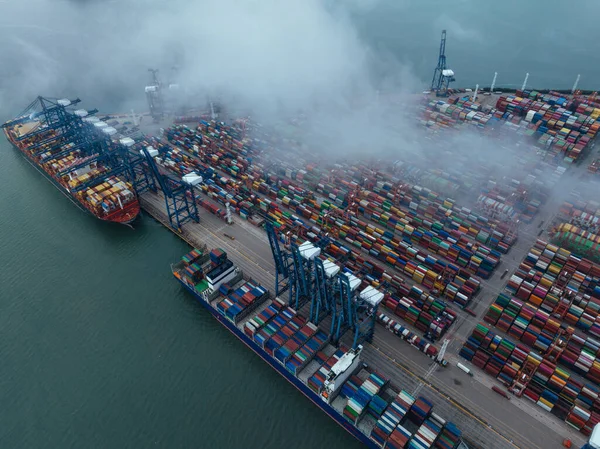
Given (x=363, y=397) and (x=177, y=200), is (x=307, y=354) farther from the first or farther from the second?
(x=177, y=200)

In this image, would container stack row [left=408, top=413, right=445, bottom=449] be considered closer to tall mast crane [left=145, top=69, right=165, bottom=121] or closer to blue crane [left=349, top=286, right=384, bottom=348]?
blue crane [left=349, top=286, right=384, bottom=348]

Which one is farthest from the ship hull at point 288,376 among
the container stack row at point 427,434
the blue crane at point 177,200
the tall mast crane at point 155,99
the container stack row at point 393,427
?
the tall mast crane at point 155,99

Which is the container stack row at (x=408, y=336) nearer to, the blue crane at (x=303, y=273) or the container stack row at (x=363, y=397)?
the container stack row at (x=363, y=397)

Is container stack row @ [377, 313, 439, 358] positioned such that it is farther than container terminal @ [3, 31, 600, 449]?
Yes

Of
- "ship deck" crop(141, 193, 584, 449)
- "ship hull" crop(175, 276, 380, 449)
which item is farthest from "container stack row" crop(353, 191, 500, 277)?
"ship hull" crop(175, 276, 380, 449)

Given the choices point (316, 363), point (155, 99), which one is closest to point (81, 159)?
point (155, 99)

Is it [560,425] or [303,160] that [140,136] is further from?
[560,425]
